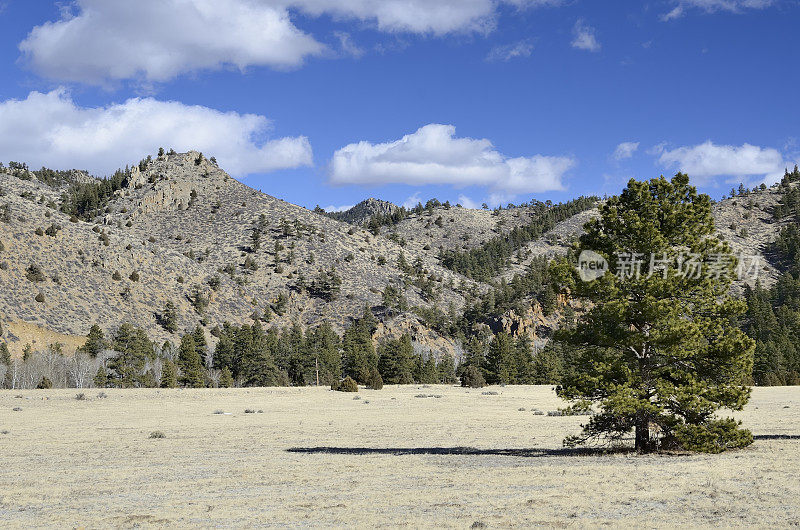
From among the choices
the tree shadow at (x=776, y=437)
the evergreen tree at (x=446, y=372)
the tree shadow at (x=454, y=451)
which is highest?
the tree shadow at (x=776, y=437)

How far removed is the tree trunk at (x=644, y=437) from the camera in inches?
702

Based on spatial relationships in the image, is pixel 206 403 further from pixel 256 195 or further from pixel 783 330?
pixel 256 195

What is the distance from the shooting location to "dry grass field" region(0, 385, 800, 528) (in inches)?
423

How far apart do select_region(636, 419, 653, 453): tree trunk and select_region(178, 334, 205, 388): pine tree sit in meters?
55.9

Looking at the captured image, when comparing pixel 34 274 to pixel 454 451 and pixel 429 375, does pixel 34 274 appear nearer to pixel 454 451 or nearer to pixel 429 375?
pixel 429 375

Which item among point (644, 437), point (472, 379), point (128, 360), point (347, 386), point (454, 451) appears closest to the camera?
point (644, 437)

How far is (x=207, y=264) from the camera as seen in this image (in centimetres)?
11262

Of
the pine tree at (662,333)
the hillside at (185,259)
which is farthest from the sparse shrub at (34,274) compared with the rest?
the pine tree at (662,333)

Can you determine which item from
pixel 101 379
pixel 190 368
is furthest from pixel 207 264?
pixel 101 379

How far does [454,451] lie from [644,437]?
221 inches

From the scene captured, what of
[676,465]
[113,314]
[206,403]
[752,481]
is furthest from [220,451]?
[113,314]

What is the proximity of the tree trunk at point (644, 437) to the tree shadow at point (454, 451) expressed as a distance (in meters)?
0.43

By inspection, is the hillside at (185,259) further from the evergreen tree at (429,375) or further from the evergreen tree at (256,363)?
the evergreen tree at (429,375)

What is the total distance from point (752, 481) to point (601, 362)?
16.5 feet
